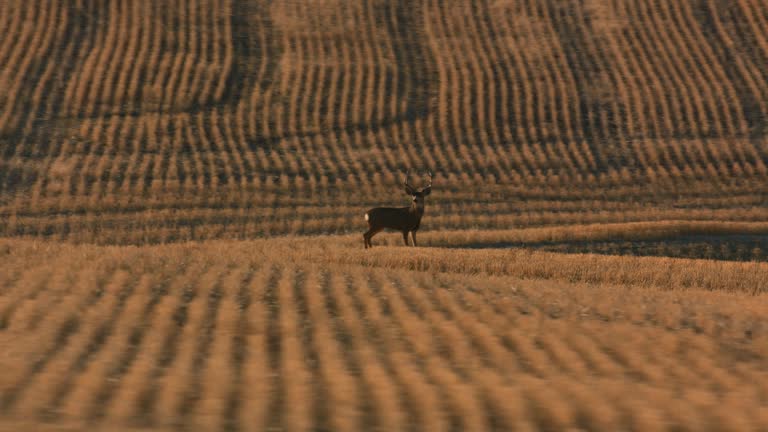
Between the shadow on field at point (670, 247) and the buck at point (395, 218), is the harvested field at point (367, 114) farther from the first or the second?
the buck at point (395, 218)

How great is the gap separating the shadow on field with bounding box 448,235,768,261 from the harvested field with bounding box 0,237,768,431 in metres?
5.47

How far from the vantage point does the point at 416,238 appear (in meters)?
18.5

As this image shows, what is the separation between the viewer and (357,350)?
7887mm

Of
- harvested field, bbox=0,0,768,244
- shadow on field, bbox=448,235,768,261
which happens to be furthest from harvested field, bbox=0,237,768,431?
harvested field, bbox=0,0,768,244

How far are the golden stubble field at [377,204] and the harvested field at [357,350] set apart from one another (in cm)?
4

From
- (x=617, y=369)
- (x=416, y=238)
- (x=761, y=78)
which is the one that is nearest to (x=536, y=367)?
(x=617, y=369)

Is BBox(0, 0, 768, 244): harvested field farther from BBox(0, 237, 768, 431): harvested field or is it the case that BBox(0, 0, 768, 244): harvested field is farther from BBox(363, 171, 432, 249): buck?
BBox(0, 237, 768, 431): harvested field

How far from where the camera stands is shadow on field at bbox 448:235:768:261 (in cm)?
1805

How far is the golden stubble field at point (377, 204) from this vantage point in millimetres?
6633

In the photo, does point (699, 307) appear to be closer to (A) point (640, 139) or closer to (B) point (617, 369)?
(B) point (617, 369)

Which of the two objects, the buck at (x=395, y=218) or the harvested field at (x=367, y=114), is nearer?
the buck at (x=395, y=218)

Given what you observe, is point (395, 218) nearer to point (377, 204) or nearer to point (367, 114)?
point (377, 204)

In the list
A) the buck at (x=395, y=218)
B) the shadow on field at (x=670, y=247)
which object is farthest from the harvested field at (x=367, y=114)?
the buck at (x=395, y=218)

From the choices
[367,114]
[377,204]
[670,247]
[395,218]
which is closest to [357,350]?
[395,218]
